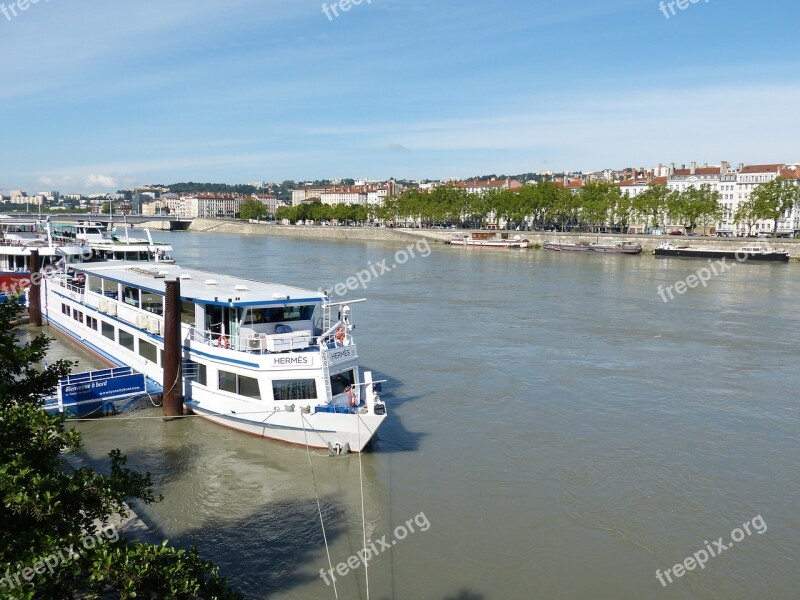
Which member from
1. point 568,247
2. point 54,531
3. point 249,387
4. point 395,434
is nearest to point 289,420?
point 249,387

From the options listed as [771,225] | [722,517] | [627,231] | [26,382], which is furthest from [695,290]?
[771,225]

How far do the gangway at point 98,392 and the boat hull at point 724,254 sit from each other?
226ft

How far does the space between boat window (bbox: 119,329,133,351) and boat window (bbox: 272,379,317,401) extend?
303 inches

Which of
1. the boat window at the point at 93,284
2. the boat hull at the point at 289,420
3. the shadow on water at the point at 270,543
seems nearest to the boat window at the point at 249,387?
the boat hull at the point at 289,420

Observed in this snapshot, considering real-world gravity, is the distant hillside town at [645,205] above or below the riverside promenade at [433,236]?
above

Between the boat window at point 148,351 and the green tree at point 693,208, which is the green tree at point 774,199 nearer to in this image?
the green tree at point 693,208

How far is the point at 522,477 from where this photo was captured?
15836mm

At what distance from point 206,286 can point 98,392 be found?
159 inches

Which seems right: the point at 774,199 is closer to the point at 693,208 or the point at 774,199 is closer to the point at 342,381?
the point at 693,208

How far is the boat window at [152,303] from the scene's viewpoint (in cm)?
2098

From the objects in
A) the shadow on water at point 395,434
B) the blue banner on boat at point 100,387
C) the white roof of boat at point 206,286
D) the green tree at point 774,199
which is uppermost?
the green tree at point 774,199

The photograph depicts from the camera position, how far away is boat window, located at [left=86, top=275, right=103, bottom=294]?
2559 cm

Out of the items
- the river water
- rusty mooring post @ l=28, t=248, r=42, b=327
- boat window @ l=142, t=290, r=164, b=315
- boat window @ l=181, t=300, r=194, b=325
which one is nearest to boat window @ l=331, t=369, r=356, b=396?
the river water

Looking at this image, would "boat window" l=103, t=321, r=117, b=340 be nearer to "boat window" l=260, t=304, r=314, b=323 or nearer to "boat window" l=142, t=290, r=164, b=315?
"boat window" l=142, t=290, r=164, b=315
